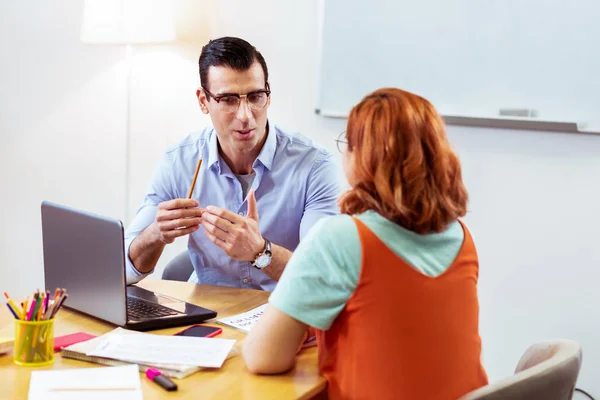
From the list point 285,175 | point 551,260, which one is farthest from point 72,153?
point 551,260

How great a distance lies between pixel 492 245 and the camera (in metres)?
2.82

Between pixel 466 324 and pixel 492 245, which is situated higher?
pixel 466 324

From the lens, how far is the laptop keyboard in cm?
183

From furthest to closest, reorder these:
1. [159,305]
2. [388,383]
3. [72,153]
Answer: [72,153] < [159,305] < [388,383]

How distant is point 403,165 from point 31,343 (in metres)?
0.79

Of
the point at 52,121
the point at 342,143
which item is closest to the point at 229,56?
the point at 342,143

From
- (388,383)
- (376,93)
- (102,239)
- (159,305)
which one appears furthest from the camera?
(159,305)

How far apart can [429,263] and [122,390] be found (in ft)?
1.96

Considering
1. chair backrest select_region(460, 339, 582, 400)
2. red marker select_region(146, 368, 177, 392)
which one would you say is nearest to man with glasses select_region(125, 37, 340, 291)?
red marker select_region(146, 368, 177, 392)

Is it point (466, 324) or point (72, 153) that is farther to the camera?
point (72, 153)

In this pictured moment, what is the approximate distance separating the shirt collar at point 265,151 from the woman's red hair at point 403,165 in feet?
2.82

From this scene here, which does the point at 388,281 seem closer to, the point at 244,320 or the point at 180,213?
the point at 244,320

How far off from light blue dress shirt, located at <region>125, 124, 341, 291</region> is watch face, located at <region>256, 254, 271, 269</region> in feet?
0.67

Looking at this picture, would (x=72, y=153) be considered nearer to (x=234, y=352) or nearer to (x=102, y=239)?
(x=102, y=239)
